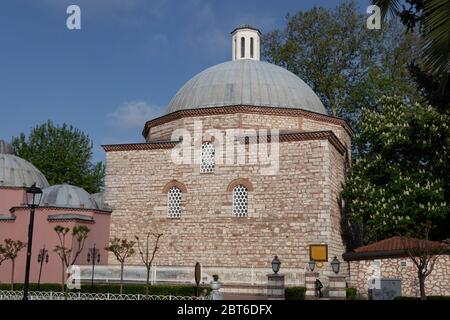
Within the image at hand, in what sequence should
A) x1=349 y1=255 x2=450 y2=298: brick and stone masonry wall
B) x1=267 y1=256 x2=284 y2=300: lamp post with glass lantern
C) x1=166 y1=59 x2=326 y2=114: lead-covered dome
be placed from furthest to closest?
x1=166 y1=59 x2=326 y2=114: lead-covered dome
x1=349 y1=255 x2=450 y2=298: brick and stone masonry wall
x1=267 y1=256 x2=284 y2=300: lamp post with glass lantern

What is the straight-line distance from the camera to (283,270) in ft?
55.4

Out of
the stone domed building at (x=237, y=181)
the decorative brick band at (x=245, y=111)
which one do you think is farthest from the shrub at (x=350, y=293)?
the decorative brick band at (x=245, y=111)

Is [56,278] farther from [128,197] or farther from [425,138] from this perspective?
[425,138]

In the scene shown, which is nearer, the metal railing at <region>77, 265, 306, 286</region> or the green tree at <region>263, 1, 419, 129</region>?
the metal railing at <region>77, 265, 306, 286</region>

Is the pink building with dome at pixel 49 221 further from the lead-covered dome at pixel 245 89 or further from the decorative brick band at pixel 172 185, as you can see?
the lead-covered dome at pixel 245 89

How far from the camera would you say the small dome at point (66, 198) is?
62.3ft

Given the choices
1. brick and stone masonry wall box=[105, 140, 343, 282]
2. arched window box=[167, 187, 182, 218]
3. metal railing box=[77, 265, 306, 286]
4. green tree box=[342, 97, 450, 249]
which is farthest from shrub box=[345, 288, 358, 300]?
arched window box=[167, 187, 182, 218]

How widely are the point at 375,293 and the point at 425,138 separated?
600 centimetres

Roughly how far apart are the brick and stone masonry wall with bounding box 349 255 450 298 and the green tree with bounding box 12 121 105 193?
18.4 m

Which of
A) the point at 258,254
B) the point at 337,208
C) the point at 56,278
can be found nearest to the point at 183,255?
the point at 258,254

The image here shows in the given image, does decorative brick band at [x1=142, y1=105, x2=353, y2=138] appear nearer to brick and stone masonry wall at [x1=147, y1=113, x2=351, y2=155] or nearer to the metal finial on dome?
brick and stone masonry wall at [x1=147, y1=113, x2=351, y2=155]

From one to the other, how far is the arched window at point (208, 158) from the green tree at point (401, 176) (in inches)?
196

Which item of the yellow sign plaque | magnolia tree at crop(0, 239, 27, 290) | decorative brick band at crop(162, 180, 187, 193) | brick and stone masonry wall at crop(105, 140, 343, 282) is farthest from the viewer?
decorative brick band at crop(162, 180, 187, 193)

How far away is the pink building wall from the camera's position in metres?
18.0
